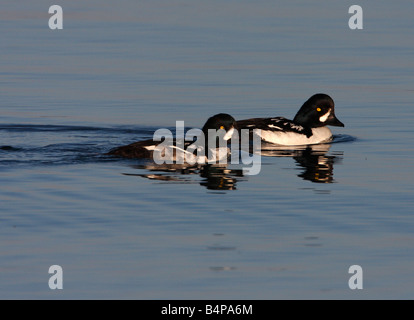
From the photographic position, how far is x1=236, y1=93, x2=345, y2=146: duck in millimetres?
19188

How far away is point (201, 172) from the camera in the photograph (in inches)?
631

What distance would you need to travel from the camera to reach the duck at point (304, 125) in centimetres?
1919

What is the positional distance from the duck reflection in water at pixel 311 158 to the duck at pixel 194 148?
1.16 meters

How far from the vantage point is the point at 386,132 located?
19.2 metres

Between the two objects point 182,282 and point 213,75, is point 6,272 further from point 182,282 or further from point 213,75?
point 213,75

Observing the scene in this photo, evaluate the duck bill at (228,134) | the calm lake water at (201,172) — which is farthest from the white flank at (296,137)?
the duck bill at (228,134)

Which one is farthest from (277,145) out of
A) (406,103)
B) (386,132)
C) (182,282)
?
(182,282)

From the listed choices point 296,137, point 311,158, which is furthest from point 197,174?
point 296,137

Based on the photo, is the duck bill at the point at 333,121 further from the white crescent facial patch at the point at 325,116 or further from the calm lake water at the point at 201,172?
the calm lake water at the point at 201,172

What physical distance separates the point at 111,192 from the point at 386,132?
7.22 metres

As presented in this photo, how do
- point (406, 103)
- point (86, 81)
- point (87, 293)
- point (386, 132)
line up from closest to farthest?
1. point (87, 293)
2. point (386, 132)
3. point (406, 103)
4. point (86, 81)

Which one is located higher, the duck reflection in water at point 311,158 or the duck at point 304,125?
the duck at point 304,125

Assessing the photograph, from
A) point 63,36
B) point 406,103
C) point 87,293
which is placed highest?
point 63,36

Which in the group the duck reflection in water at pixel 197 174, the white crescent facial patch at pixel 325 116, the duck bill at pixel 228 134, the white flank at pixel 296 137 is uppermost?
the white crescent facial patch at pixel 325 116
